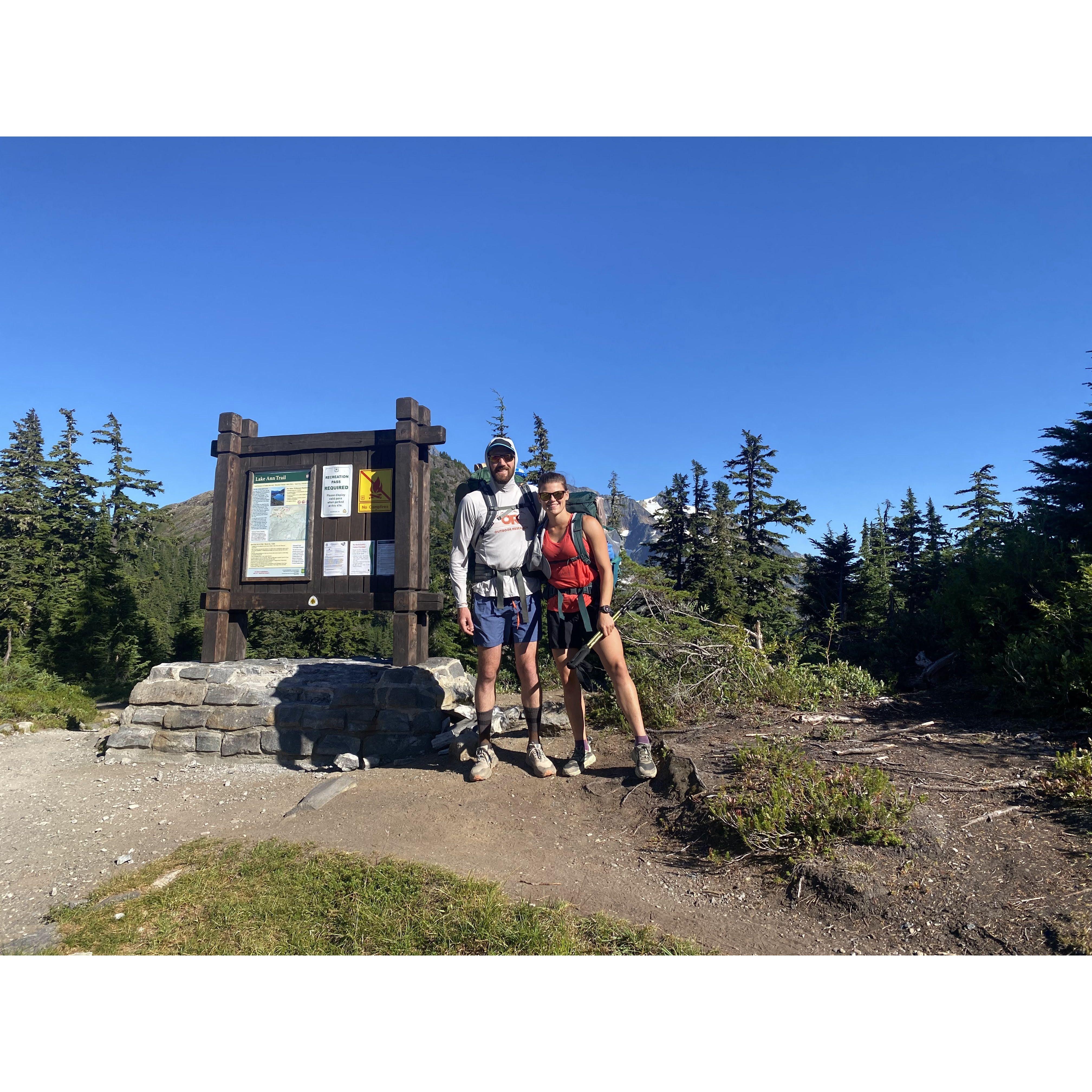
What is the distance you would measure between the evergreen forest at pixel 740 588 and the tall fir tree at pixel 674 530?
0.07 metres

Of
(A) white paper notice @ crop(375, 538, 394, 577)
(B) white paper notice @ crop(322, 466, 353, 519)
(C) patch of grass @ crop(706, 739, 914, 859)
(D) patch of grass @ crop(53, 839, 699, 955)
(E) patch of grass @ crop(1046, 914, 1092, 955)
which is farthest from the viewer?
(B) white paper notice @ crop(322, 466, 353, 519)

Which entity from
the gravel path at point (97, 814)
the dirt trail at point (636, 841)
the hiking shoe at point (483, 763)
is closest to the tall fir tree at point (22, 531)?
the gravel path at point (97, 814)

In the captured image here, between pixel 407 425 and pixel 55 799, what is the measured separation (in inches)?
190

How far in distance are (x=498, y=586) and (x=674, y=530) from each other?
20.6m

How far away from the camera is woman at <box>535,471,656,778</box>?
428 cm

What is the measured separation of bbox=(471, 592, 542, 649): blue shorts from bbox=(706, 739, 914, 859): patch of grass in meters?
1.71

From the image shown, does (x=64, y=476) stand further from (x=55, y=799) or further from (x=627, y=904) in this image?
(x=627, y=904)

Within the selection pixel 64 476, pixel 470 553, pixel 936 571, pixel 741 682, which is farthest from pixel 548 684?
pixel 64 476

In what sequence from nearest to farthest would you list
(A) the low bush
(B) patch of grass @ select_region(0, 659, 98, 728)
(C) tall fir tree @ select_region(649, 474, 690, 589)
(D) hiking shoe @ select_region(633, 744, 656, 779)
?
(D) hiking shoe @ select_region(633, 744, 656, 779) → (A) the low bush → (B) patch of grass @ select_region(0, 659, 98, 728) → (C) tall fir tree @ select_region(649, 474, 690, 589)

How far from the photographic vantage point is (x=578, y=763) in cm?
464

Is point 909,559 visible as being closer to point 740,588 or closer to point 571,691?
point 740,588

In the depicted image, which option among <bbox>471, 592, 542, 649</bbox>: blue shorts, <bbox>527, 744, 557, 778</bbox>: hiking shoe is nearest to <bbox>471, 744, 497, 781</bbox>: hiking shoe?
<bbox>527, 744, 557, 778</bbox>: hiking shoe

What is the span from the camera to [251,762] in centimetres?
650

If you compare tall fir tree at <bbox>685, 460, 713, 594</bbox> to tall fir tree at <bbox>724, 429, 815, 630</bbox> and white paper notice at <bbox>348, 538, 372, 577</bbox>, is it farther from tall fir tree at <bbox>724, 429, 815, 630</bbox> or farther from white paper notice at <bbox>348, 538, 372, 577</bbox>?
white paper notice at <bbox>348, 538, 372, 577</bbox>
